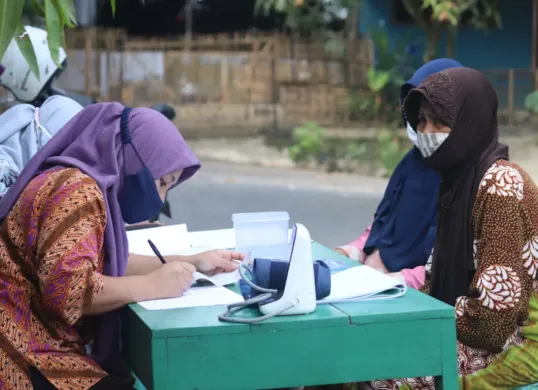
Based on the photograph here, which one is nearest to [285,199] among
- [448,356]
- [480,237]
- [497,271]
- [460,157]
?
[460,157]

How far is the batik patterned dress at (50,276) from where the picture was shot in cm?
229

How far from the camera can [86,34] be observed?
598 inches

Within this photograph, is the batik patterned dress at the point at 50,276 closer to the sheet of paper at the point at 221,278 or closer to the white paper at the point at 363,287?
the sheet of paper at the point at 221,278

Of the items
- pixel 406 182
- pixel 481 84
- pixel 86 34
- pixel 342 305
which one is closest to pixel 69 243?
pixel 342 305

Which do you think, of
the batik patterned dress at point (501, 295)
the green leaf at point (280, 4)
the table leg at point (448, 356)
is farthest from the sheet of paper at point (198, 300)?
the green leaf at point (280, 4)

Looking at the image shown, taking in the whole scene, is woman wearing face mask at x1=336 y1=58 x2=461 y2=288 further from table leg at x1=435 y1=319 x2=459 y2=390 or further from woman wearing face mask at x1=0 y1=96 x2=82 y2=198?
woman wearing face mask at x1=0 y1=96 x2=82 y2=198

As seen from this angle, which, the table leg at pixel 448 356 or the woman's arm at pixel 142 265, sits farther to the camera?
the woman's arm at pixel 142 265

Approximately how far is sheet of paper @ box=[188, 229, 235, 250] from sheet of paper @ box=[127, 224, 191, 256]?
0.03 meters

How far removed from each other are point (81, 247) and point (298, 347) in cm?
60

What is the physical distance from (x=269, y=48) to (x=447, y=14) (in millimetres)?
3935

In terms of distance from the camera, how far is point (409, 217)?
368 centimetres

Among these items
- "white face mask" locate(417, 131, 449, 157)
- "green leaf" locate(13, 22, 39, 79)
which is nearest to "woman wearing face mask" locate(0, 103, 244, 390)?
"green leaf" locate(13, 22, 39, 79)

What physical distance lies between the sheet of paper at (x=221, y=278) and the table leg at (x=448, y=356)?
686mm

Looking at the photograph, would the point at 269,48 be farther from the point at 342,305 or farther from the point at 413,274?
the point at 342,305
